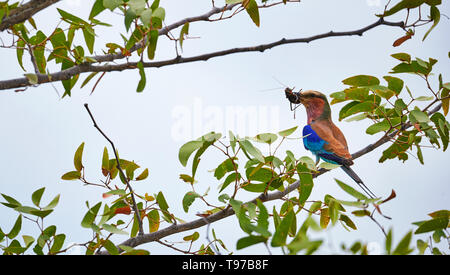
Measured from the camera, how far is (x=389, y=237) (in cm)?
69

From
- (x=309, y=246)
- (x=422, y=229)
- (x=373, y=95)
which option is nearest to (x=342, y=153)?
(x=373, y=95)

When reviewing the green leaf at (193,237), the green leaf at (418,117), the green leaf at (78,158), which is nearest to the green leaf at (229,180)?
the green leaf at (193,237)

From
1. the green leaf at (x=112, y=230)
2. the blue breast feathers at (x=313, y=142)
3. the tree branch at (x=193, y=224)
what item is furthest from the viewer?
the blue breast feathers at (x=313, y=142)

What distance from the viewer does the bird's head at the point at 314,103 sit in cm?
154

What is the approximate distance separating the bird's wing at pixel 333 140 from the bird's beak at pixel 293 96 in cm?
10

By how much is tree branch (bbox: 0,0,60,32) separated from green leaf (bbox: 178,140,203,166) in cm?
42

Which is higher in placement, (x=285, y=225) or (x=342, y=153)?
(x=342, y=153)

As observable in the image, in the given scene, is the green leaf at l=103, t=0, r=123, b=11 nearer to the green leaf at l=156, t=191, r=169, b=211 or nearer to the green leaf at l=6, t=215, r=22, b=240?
the green leaf at l=156, t=191, r=169, b=211

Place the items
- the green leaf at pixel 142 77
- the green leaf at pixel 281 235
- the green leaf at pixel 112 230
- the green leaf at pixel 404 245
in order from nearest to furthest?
1. the green leaf at pixel 404 245
2. the green leaf at pixel 281 235
3. the green leaf at pixel 142 77
4. the green leaf at pixel 112 230

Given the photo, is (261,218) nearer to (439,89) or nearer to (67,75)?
(67,75)

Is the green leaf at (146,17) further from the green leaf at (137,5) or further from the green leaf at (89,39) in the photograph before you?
the green leaf at (89,39)

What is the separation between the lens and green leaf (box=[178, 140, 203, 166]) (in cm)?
97
